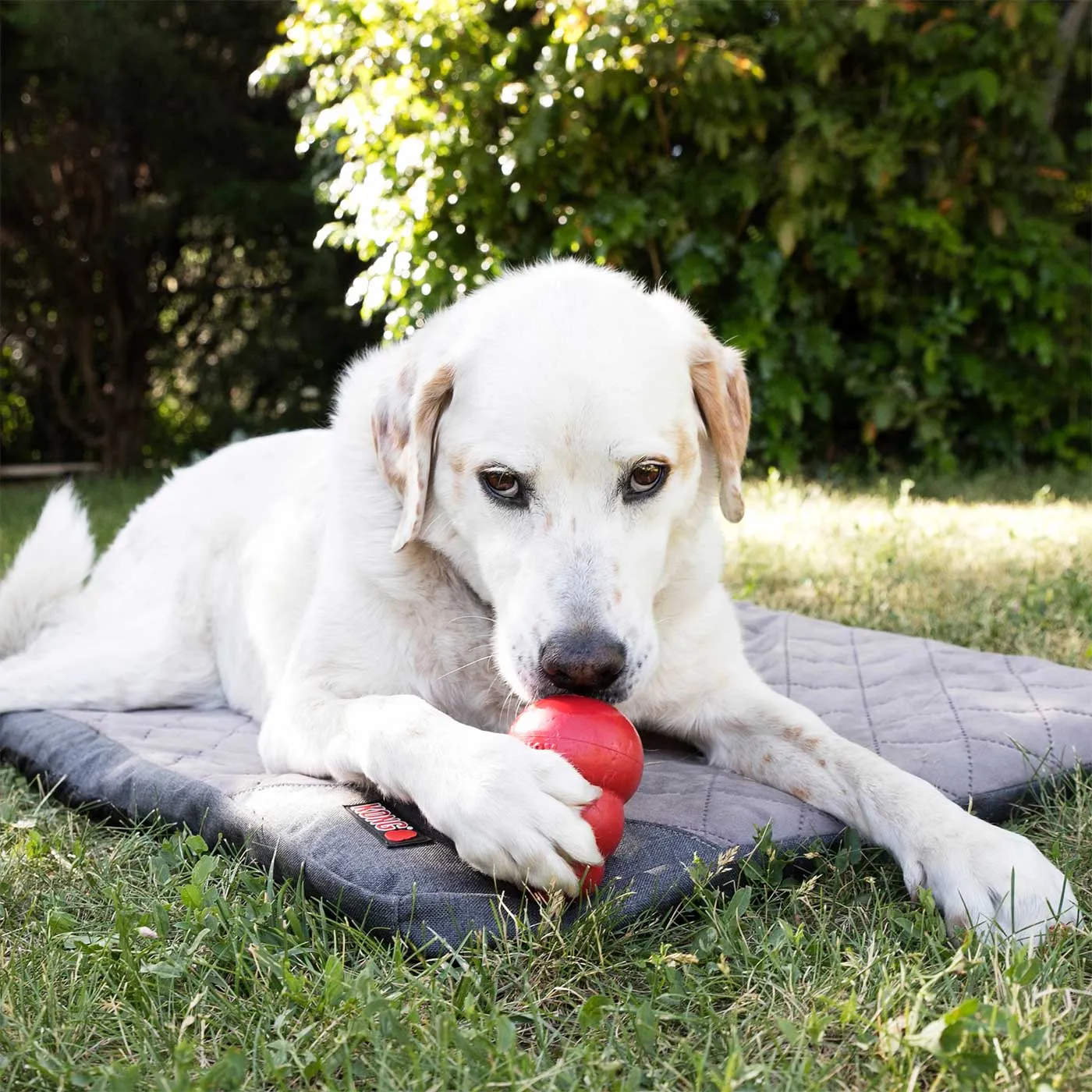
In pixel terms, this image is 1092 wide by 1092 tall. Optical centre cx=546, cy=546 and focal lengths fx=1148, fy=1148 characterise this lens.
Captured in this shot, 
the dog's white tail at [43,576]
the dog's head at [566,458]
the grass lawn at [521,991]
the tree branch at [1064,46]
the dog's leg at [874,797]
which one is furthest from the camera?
the tree branch at [1064,46]

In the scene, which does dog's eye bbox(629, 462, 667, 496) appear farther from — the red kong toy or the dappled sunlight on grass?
the dappled sunlight on grass

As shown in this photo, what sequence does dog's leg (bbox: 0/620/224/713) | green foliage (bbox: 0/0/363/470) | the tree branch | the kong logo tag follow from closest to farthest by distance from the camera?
1. the kong logo tag
2. dog's leg (bbox: 0/620/224/713)
3. the tree branch
4. green foliage (bbox: 0/0/363/470)

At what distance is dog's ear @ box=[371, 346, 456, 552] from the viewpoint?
100 inches

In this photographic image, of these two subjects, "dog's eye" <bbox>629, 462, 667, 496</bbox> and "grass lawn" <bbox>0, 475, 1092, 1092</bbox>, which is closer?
"grass lawn" <bbox>0, 475, 1092, 1092</bbox>

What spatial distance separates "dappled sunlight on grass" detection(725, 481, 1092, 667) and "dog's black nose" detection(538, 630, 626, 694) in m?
2.10

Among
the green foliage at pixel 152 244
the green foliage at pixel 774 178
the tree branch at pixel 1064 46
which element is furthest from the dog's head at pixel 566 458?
the green foliage at pixel 152 244

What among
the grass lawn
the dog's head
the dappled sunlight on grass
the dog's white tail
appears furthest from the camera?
the dappled sunlight on grass

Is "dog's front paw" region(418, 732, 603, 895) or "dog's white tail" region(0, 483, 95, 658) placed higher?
"dog's front paw" region(418, 732, 603, 895)

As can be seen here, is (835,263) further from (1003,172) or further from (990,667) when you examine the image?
(990,667)

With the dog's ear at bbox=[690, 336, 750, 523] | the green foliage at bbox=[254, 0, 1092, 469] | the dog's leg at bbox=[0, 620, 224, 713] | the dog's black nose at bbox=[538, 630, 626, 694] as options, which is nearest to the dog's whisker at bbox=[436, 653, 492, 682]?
the dog's black nose at bbox=[538, 630, 626, 694]

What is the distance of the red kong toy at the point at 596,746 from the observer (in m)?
2.01

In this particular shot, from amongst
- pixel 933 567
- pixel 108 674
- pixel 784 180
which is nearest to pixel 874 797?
pixel 108 674

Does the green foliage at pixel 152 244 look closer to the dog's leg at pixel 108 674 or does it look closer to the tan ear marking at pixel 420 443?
the dog's leg at pixel 108 674

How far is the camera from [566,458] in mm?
2291
